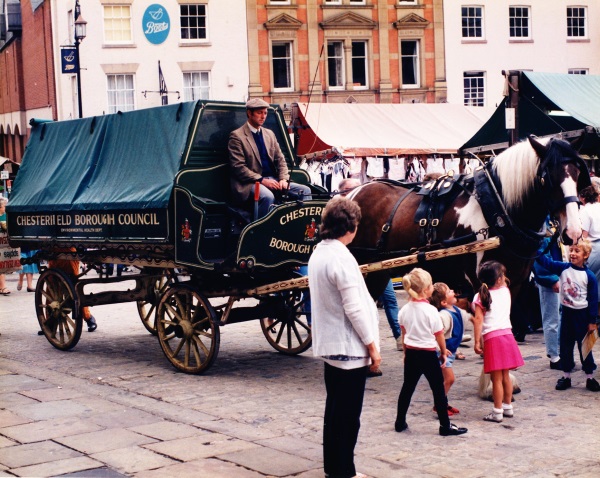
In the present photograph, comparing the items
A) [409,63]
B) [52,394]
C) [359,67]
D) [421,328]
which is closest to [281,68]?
[359,67]

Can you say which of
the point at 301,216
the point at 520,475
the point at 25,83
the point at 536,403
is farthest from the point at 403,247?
the point at 25,83

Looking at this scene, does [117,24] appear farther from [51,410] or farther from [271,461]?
[271,461]

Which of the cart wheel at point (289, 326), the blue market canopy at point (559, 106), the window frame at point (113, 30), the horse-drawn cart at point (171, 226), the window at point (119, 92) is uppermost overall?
the window frame at point (113, 30)

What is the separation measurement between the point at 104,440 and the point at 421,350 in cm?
241

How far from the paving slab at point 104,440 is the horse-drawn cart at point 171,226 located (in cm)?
218

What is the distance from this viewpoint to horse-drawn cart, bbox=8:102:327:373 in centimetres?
899

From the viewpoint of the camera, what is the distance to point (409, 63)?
3919cm

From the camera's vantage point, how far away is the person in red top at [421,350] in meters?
6.84

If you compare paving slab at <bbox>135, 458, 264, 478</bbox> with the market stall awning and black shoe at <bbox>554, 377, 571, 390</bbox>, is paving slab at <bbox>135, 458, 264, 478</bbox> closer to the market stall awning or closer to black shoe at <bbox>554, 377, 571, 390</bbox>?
black shoe at <bbox>554, 377, 571, 390</bbox>

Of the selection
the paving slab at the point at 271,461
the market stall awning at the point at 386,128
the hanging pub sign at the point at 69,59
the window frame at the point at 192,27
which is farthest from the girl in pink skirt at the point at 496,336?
the window frame at the point at 192,27

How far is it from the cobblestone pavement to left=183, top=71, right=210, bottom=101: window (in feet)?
87.0

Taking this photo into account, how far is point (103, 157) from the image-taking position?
424 inches

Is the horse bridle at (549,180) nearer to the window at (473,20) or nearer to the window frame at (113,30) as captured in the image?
the window frame at (113,30)

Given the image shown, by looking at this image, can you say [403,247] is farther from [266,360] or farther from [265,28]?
[265,28]
